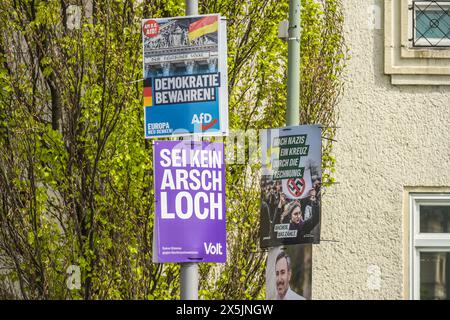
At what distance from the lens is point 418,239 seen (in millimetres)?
16625

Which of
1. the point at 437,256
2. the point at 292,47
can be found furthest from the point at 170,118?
the point at 437,256

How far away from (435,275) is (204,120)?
716cm

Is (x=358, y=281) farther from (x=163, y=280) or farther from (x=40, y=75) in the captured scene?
(x=40, y=75)

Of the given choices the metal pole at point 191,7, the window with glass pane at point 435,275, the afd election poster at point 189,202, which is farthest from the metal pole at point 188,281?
the window with glass pane at point 435,275

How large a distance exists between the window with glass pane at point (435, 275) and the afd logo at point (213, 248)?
7015 mm

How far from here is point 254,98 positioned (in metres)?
14.9

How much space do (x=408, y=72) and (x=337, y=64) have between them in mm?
1013

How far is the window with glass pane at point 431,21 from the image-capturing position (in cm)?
1678

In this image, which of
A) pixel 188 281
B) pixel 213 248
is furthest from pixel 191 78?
pixel 188 281

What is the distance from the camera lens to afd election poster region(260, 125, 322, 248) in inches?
467

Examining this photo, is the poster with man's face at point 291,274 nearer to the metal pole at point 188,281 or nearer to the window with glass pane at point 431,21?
the metal pole at point 188,281

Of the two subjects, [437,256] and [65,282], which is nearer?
[65,282]

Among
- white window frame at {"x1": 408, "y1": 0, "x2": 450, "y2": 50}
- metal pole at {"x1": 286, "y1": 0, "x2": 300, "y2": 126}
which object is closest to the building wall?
white window frame at {"x1": 408, "y1": 0, "x2": 450, "y2": 50}

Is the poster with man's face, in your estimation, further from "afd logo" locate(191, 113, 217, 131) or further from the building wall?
the building wall
